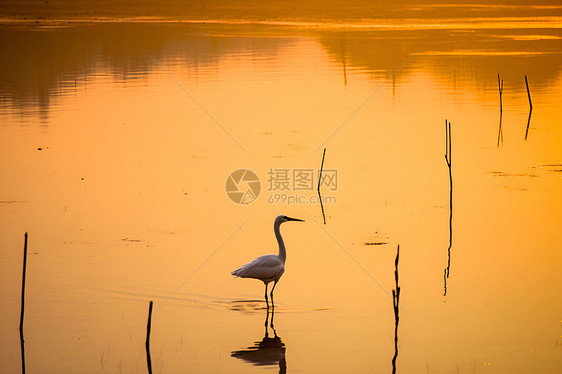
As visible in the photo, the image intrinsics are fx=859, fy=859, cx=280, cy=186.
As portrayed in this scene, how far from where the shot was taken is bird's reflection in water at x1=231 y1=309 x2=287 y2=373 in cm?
891

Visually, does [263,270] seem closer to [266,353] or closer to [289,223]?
[266,353]

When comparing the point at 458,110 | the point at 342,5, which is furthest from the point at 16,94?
the point at 342,5

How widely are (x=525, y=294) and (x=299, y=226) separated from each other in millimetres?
4159

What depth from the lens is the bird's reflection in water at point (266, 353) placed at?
29.2ft

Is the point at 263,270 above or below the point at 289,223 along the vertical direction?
below

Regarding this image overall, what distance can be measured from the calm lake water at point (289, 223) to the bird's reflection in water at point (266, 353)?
22 mm

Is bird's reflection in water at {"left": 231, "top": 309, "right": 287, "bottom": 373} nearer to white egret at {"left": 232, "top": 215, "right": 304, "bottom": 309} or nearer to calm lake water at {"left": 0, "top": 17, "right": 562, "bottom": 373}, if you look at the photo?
calm lake water at {"left": 0, "top": 17, "right": 562, "bottom": 373}

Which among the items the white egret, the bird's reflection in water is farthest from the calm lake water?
the white egret

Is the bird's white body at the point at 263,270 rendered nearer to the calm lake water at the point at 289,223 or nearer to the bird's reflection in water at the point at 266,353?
the calm lake water at the point at 289,223

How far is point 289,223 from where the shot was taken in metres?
13.9

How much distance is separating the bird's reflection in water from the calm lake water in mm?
22

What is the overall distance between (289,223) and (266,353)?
194 inches

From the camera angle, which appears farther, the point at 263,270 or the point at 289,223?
the point at 289,223

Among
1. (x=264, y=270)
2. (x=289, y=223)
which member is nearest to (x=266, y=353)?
(x=264, y=270)
